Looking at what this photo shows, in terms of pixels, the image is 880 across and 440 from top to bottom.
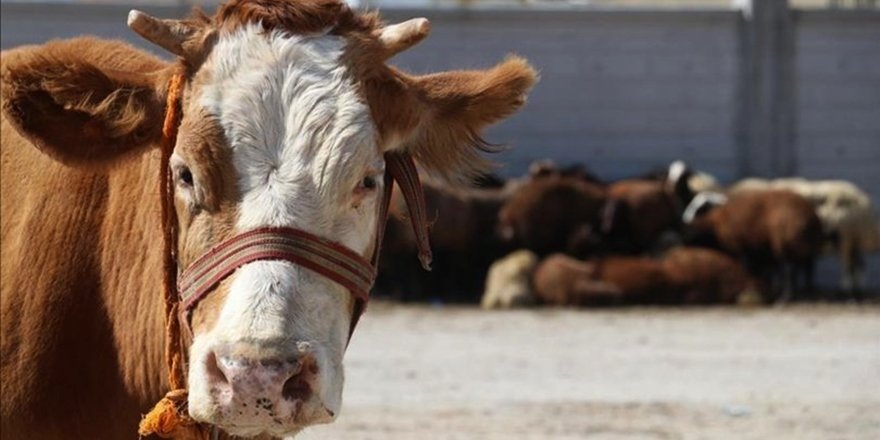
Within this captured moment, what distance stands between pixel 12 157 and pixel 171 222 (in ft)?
3.77

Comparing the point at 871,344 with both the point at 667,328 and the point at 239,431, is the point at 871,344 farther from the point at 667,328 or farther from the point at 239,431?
the point at 239,431

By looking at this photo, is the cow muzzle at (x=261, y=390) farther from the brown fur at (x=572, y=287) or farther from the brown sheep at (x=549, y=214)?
the brown sheep at (x=549, y=214)

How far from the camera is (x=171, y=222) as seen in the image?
417 cm

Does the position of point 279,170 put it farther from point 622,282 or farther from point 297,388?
point 622,282

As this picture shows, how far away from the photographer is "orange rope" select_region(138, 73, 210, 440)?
4.12 metres

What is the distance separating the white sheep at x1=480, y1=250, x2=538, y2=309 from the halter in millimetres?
11733

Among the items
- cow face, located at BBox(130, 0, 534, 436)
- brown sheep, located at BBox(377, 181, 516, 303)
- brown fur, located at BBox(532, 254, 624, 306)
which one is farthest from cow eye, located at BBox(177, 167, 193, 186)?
Answer: brown sheep, located at BBox(377, 181, 516, 303)

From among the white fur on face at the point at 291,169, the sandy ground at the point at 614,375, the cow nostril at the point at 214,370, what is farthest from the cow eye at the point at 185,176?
the sandy ground at the point at 614,375

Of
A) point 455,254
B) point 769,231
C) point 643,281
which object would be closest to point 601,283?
point 643,281

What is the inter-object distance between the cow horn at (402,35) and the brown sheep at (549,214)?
41.6 feet

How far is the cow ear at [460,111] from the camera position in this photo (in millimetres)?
4418

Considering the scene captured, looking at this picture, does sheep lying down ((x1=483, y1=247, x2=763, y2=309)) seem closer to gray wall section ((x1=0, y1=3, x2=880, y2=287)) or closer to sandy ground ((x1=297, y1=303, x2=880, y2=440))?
sandy ground ((x1=297, y1=303, x2=880, y2=440))

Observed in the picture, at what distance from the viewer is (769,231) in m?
16.8

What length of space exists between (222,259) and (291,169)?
28 cm
